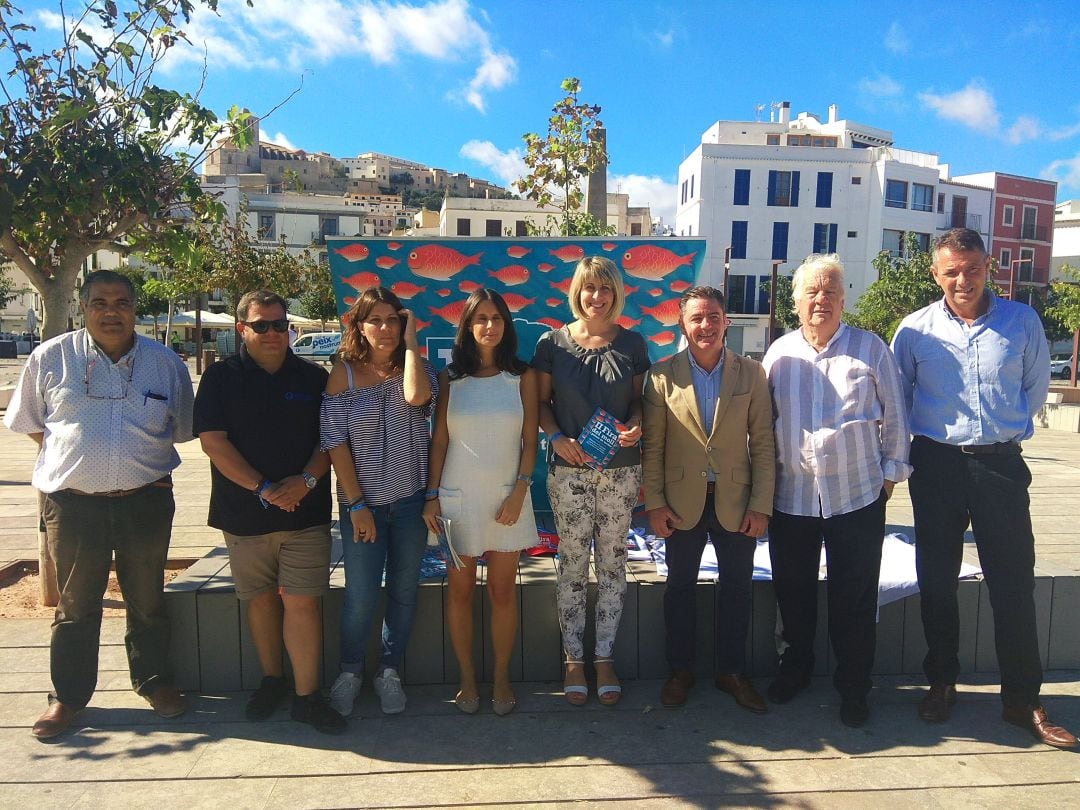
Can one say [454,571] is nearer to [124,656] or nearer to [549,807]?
[549,807]

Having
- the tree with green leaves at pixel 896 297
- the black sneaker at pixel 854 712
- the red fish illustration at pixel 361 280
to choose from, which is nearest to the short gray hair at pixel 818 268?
the black sneaker at pixel 854 712

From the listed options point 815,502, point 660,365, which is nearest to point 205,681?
point 660,365

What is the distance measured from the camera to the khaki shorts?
3.03m

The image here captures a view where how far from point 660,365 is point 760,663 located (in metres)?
1.46

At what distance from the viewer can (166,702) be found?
10.3 ft

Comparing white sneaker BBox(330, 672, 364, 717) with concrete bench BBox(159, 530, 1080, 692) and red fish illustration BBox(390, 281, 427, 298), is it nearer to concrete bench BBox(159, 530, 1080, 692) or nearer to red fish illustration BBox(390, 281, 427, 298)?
concrete bench BBox(159, 530, 1080, 692)

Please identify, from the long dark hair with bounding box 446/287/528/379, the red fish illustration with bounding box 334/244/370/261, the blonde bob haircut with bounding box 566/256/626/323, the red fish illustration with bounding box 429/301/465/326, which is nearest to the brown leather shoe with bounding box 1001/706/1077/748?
the blonde bob haircut with bounding box 566/256/626/323

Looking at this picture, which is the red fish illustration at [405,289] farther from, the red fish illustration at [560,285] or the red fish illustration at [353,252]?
the red fish illustration at [560,285]

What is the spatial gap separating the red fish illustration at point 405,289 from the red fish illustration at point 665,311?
1400 millimetres

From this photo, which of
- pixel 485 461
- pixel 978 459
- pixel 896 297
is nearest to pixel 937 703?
pixel 978 459

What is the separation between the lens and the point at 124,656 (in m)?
3.66

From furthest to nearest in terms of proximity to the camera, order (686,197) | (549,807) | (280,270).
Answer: (686,197), (280,270), (549,807)

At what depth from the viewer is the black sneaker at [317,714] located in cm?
300

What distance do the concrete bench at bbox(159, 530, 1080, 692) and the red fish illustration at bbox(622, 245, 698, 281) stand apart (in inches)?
76.1
